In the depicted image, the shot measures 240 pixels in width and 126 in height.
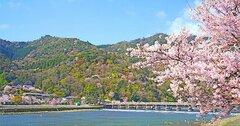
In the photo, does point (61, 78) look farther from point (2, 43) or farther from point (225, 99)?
point (225, 99)

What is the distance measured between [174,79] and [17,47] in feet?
614

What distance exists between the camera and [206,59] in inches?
212

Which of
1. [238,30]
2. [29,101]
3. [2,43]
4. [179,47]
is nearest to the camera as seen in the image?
[238,30]

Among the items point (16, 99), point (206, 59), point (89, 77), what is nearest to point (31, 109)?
point (16, 99)

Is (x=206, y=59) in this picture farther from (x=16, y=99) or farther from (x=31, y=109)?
(x=16, y=99)

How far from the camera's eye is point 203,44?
600cm

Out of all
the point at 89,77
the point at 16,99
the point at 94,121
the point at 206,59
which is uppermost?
the point at 89,77

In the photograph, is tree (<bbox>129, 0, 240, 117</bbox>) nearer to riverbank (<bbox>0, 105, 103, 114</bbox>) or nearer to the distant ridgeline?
riverbank (<bbox>0, 105, 103, 114</bbox>)

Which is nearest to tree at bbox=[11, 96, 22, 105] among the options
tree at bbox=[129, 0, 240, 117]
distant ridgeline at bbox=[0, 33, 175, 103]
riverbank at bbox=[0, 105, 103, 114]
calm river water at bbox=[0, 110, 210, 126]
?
riverbank at bbox=[0, 105, 103, 114]

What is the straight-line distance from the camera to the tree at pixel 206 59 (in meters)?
5.06

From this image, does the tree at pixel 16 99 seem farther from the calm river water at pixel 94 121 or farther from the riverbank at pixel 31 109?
the calm river water at pixel 94 121

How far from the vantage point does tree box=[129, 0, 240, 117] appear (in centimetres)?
506

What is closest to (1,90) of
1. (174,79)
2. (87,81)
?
(87,81)

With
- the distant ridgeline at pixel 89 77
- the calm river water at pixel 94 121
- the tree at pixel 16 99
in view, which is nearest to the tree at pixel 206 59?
the calm river water at pixel 94 121
